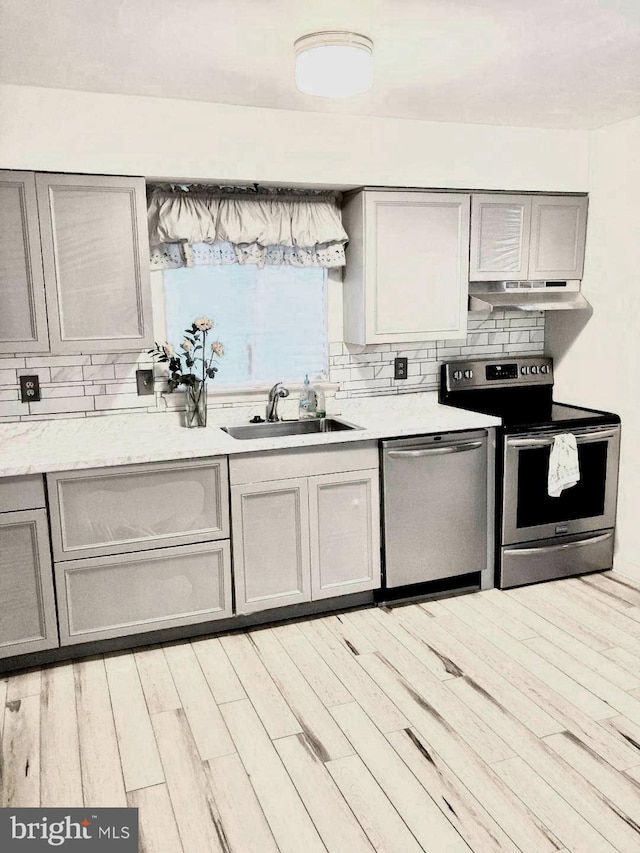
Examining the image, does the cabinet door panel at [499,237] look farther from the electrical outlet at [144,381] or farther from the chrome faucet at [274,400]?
the electrical outlet at [144,381]

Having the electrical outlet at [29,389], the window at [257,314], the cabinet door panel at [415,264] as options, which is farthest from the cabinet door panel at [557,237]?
the electrical outlet at [29,389]

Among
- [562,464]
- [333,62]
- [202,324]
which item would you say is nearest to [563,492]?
[562,464]

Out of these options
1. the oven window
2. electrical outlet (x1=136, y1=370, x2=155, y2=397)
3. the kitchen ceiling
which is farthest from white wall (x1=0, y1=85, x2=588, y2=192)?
the oven window

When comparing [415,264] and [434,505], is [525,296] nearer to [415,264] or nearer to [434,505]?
[415,264]

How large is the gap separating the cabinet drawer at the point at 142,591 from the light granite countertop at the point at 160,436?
43 centimetres

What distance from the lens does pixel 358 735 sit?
2.48 meters

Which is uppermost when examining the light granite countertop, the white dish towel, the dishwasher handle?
the light granite countertop

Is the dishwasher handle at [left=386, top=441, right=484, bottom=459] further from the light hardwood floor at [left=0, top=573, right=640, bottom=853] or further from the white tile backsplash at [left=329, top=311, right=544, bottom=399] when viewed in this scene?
the light hardwood floor at [left=0, top=573, right=640, bottom=853]

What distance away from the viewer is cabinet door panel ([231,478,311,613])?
10.4 ft

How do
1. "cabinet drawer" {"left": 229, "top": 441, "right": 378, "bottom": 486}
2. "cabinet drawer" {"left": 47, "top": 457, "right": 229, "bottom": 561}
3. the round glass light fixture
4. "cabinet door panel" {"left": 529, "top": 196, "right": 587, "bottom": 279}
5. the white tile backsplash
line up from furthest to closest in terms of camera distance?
the white tile backsplash
"cabinet door panel" {"left": 529, "top": 196, "right": 587, "bottom": 279}
"cabinet drawer" {"left": 229, "top": 441, "right": 378, "bottom": 486}
"cabinet drawer" {"left": 47, "top": 457, "right": 229, "bottom": 561}
the round glass light fixture

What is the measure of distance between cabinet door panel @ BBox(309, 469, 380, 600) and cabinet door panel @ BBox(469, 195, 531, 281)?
1265mm

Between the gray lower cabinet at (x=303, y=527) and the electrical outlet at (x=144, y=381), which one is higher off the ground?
the electrical outlet at (x=144, y=381)

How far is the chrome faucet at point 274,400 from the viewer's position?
362 cm

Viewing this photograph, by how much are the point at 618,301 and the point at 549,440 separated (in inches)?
33.2
